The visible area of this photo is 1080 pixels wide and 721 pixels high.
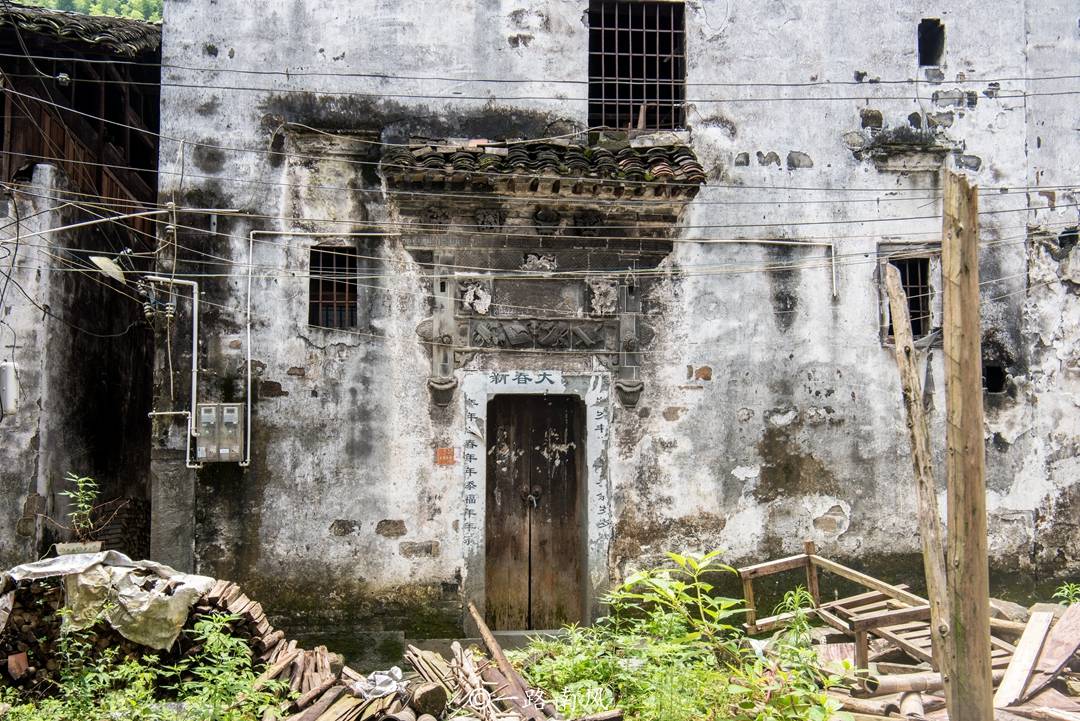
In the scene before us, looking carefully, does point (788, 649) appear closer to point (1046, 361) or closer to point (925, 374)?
point (925, 374)

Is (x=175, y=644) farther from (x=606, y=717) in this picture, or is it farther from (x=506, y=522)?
(x=506, y=522)

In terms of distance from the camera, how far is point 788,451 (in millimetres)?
9508

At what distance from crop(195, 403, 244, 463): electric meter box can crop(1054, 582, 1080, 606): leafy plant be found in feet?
27.0

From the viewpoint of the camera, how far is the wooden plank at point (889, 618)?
6609 mm

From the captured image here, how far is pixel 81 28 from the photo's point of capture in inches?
348

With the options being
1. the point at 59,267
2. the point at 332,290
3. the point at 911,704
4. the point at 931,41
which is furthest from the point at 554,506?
the point at 931,41

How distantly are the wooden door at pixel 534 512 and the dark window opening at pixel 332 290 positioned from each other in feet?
5.81

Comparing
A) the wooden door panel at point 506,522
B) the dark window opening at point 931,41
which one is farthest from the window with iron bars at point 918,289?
the wooden door panel at point 506,522

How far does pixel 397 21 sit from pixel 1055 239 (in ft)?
24.5

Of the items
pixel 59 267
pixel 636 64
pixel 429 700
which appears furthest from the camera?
pixel 636 64

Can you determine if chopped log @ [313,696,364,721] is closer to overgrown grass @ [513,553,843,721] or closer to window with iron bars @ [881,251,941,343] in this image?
overgrown grass @ [513,553,843,721]

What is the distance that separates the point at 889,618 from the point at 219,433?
6.05m

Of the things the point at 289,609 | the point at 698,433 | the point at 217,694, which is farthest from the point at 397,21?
the point at 217,694

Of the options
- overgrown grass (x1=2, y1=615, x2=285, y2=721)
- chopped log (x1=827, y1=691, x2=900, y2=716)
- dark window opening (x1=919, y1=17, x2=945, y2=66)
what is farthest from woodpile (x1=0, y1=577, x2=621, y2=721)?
dark window opening (x1=919, y1=17, x2=945, y2=66)
